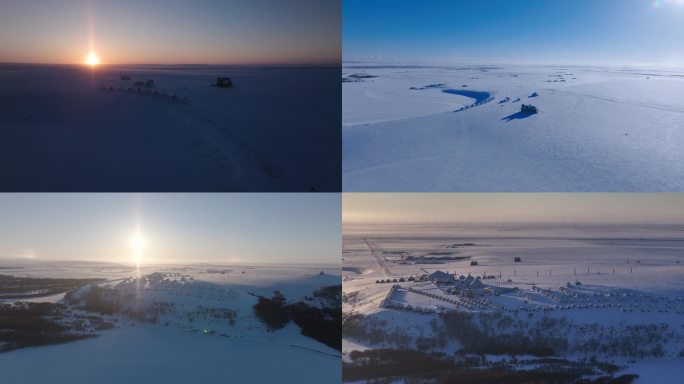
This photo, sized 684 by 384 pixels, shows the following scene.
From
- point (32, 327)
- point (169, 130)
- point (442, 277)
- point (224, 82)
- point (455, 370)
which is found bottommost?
point (455, 370)

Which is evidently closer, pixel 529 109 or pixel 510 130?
pixel 510 130

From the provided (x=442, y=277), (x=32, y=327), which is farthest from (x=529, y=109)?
(x=32, y=327)

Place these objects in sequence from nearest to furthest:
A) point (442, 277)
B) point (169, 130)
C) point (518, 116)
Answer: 1. point (169, 130)
2. point (518, 116)
3. point (442, 277)

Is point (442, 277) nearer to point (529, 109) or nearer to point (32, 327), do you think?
point (529, 109)

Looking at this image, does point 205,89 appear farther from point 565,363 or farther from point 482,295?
point 565,363

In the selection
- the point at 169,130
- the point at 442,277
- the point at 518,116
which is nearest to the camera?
the point at 169,130

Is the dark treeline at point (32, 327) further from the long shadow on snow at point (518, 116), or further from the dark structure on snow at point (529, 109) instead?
the dark structure on snow at point (529, 109)

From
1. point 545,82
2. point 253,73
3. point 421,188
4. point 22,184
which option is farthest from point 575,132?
point 22,184
